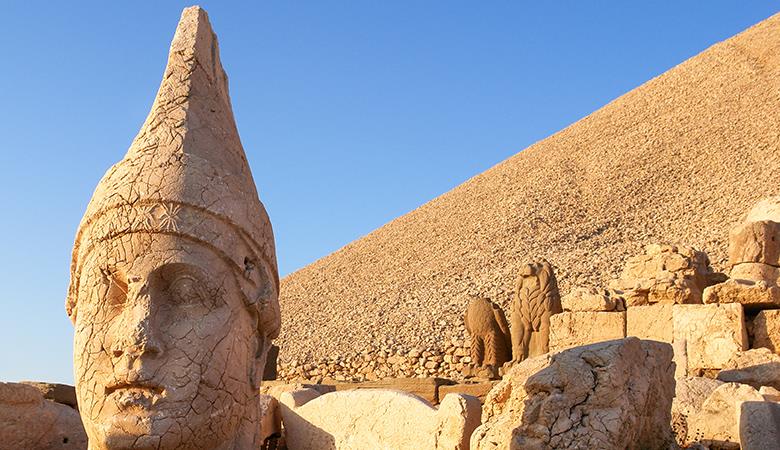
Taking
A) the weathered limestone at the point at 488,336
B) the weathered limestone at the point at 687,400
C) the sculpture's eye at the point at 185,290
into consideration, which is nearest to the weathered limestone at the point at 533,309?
the weathered limestone at the point at 488,336

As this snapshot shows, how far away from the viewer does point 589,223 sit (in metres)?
47.3

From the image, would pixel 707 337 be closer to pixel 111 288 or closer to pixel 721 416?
pixel 721 416

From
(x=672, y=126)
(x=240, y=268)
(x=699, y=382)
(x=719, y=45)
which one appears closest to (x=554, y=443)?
(x=240, y=268)

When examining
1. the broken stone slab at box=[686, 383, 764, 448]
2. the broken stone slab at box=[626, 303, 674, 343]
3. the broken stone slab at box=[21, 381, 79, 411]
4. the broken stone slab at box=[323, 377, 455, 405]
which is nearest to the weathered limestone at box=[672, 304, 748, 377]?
the broken stone slab at box=[626, 303, 674, 343]

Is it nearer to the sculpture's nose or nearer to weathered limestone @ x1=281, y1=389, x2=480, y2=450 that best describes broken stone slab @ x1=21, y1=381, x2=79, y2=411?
weathered limestone @ x1=281, y1=389, x2=480, y2=450

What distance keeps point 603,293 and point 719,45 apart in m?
64.7

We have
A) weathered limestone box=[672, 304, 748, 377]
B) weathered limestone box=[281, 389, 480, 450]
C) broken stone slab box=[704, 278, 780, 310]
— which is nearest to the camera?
weathered limestone box=[281, 389, 480, 450]

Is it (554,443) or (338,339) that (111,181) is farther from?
(338,339)

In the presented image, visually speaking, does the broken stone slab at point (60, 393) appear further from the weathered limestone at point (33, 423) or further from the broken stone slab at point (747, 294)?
the broken stone slab at point (747, 294)

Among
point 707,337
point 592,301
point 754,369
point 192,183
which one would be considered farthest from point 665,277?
point 192,183

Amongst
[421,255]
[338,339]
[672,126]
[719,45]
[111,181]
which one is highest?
[719,45]

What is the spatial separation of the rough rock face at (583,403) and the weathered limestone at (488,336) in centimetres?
967

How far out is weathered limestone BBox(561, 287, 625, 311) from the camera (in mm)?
10227

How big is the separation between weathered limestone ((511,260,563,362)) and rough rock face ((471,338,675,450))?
742 centimetres
